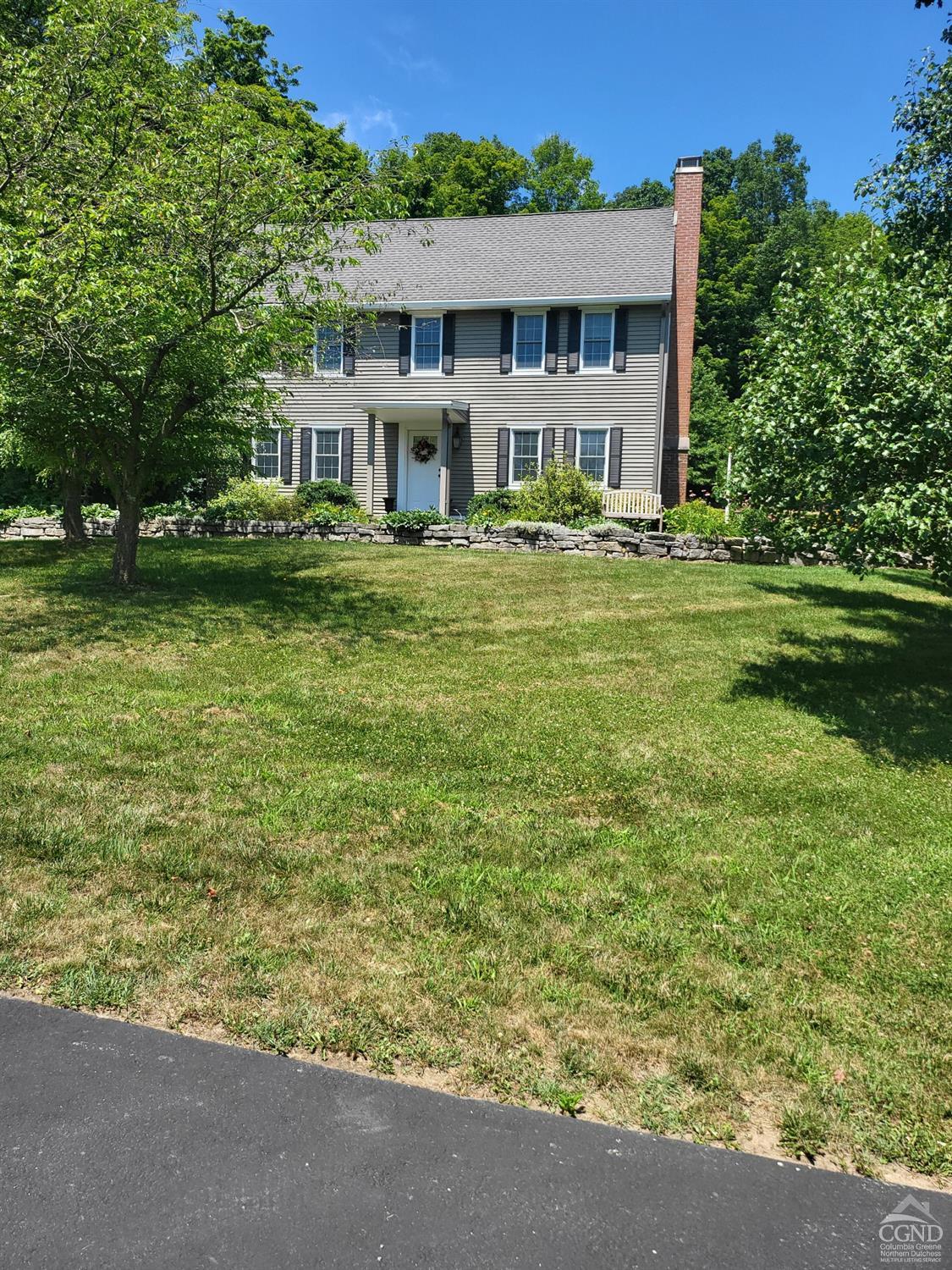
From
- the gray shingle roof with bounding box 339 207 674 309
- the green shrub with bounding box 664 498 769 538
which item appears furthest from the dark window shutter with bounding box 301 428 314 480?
the green shrub with bounding box 664 498 769 538

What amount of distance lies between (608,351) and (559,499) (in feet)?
16.6

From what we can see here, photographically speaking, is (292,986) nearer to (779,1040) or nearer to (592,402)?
(779,1040)

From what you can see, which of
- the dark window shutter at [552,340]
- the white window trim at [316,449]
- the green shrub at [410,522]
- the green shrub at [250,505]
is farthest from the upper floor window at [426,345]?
the green shrub at [410,522]

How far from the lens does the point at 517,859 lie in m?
4.32

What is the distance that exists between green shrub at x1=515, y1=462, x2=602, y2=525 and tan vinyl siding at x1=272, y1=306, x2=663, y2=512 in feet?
8.38

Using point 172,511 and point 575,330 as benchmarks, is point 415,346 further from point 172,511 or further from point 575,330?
point 172,511

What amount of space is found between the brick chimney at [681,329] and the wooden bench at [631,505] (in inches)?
126

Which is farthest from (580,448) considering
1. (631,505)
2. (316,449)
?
(316,449)

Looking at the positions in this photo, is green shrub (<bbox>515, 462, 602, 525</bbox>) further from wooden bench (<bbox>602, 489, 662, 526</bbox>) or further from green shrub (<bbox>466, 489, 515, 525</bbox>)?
wooden bench (<bbox>602, 489, 662, 526</bbox>)

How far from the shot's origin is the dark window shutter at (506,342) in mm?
21281

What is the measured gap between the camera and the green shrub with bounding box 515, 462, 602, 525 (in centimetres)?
1814

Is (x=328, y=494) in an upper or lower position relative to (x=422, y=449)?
lower

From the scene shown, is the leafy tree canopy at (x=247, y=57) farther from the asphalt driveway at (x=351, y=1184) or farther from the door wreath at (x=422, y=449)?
the asphalt driveway at (x=351, y=1184)

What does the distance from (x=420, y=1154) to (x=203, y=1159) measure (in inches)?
24.9
